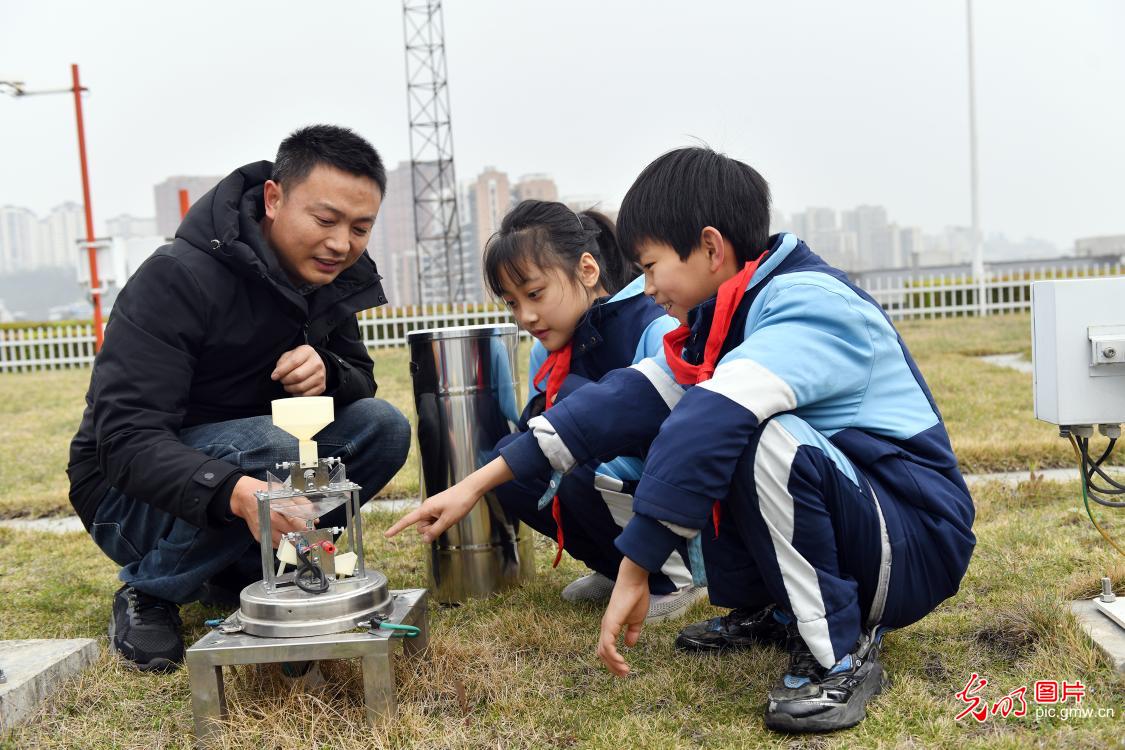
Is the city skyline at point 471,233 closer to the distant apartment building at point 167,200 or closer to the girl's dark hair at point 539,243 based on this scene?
the distant apartment building at point 167,200

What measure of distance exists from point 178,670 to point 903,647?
5.72ft

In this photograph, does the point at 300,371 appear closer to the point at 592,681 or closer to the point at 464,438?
the point at 464,438

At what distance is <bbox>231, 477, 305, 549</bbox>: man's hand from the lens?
6.52ft

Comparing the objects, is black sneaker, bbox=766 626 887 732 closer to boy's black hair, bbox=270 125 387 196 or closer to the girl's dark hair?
the girl's dark hair

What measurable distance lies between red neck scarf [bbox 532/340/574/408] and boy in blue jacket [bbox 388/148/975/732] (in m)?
0.54

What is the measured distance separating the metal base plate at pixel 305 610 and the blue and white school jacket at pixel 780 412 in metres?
0.45

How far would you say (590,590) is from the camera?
9.14 feet

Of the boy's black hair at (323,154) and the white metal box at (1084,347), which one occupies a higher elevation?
the boy's black hair at (323,154)

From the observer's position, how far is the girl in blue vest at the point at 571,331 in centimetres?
263

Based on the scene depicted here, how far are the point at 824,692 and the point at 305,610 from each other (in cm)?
101

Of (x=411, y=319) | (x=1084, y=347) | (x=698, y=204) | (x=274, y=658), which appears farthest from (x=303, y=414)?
(x=411, y=319)

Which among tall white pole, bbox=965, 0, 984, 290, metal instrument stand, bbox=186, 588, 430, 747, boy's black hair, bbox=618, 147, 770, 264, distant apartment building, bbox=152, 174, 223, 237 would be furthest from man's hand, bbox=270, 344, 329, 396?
distant apartment building, bbox=152, 174, 223, 237

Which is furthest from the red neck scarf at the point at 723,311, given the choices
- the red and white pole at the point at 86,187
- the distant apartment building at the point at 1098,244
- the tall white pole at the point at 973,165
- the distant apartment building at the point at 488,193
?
the distant apartment building at the point at 1098,244

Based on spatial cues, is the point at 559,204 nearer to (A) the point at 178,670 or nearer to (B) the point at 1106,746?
(A) the point at 178,670
